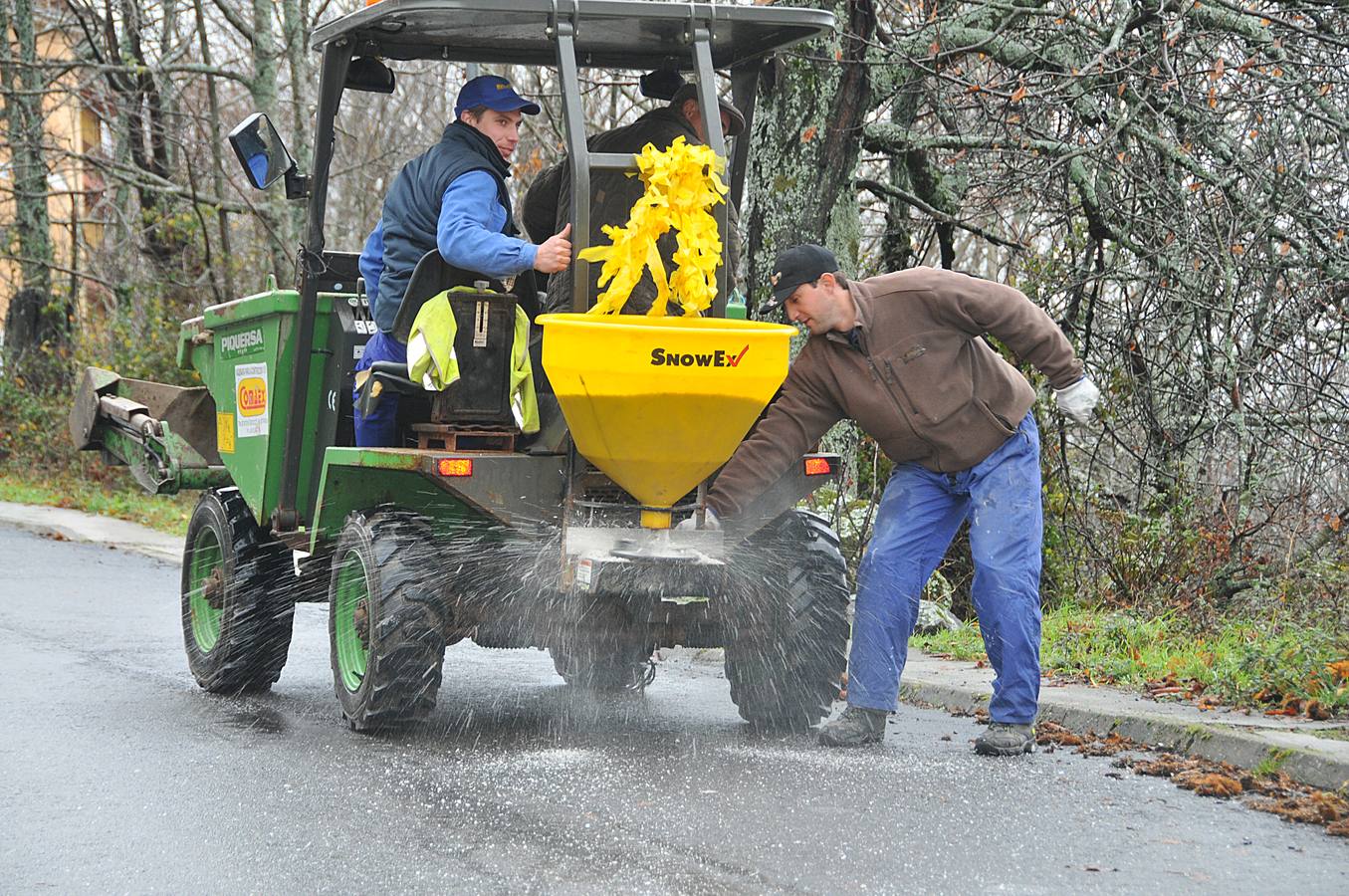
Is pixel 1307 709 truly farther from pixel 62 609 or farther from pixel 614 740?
pixel 62 609

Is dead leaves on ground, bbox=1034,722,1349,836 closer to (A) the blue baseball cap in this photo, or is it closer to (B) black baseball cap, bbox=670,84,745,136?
(B) black baseball cap, bbox=670,84,745,136

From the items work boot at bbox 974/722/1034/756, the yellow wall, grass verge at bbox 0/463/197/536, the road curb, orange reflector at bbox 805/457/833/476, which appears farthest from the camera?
the yellow wall

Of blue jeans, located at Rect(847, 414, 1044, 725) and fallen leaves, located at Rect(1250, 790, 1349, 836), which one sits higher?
blue jeans, located at Rect(847, 414, 1044, 725)

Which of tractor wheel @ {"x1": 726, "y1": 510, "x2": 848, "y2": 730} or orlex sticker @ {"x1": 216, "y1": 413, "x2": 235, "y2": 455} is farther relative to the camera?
orlex sticker @ {"x1": 216, "y1": 413, "x2": 235, "y2": 455}

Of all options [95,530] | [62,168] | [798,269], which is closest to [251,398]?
[798,269]

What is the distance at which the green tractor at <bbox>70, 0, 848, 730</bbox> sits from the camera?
18.0ft

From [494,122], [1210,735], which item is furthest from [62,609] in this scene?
[1210,735]

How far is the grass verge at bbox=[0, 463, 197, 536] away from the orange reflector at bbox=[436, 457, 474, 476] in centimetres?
1084

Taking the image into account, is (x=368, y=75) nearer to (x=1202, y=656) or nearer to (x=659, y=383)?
(x=659, y=383)

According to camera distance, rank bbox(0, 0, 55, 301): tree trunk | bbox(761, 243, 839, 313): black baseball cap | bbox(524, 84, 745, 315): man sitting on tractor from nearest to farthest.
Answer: bbox(524, 84, 745, 315): man sitting on tractor → bbox(761, 243, 839, 313): black baseball cap → bbox(0, 0, 55, 301): tree trunk

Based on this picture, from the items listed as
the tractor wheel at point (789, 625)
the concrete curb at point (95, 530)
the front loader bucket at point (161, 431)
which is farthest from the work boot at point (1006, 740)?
the concrete curb at point (95, 530)

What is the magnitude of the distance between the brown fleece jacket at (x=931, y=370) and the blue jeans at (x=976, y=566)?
0.48ft

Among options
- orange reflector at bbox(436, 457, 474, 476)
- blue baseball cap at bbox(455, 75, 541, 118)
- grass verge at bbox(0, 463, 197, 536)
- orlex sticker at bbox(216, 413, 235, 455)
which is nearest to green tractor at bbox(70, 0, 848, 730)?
orange reflector at bbox(436, 457, 474, 476)

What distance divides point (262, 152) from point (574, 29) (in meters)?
1.49
